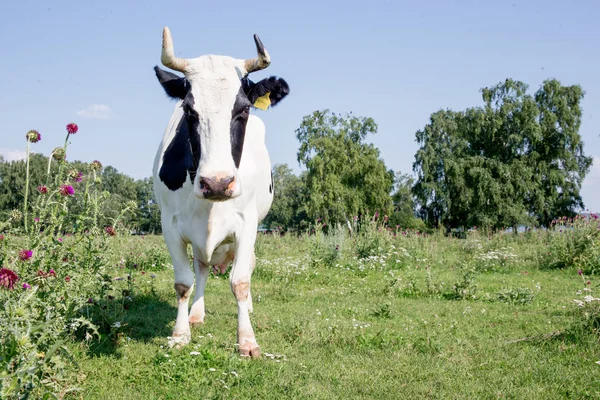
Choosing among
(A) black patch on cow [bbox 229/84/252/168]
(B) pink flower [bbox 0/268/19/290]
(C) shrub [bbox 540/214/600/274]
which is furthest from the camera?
(C) shrub [bbox 540/214/600/274]

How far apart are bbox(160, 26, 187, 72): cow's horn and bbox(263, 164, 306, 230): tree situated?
6451 cm

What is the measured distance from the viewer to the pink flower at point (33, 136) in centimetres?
438

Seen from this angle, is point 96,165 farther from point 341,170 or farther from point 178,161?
point 341,170

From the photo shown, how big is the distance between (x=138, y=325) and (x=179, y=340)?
109cm

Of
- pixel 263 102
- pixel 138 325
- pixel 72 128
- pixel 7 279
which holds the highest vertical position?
pixel 263 102

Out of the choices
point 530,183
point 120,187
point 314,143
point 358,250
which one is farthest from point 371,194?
point 120,187

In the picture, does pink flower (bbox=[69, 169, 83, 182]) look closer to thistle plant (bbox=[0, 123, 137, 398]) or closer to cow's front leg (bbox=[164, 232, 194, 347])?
thistle plant (bbox=[0, 123, 137, 398])

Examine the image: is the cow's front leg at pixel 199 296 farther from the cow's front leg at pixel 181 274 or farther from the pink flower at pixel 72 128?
the pink flower at pixel 72 128

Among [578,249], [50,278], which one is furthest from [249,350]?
[578,249]

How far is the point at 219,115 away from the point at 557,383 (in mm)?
3232

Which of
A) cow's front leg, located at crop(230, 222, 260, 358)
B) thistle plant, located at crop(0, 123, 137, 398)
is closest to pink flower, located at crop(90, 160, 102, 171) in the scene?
thistle plant, located at crop(0, 123, 137, 398)

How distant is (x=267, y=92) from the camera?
468cm

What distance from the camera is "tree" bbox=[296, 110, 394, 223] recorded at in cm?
4369

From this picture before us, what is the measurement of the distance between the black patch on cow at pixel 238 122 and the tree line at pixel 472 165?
112 ft
